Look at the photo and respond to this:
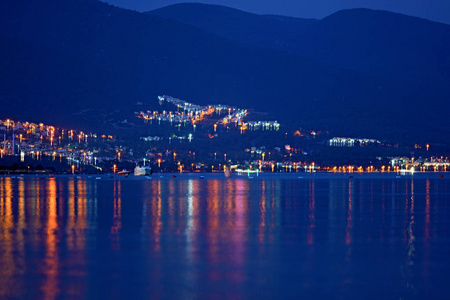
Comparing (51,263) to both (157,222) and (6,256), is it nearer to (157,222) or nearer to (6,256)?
(6,256)

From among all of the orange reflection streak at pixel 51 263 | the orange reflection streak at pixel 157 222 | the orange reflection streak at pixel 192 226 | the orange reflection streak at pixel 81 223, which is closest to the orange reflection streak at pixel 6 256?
the orange reflection streak at pixel 51 263

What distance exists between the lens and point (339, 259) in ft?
70.6

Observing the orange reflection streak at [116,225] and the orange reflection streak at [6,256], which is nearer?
the orange reflection streak at [6,256]

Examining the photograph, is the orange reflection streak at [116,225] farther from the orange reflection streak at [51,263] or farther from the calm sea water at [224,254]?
the orange reflection streak at [51,263]

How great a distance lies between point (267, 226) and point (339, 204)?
51.8 ft

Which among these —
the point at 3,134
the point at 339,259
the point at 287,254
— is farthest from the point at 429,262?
the point at 3,134

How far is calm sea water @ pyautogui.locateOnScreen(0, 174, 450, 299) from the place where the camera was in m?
17.1

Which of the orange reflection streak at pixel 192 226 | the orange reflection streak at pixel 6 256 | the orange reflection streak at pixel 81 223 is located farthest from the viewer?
the orange reflection streak at pixel 81 223

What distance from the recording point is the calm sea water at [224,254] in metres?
17.1

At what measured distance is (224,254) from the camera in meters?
22.3

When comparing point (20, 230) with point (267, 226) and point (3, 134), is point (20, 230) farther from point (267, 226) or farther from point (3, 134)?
point (3, 134)

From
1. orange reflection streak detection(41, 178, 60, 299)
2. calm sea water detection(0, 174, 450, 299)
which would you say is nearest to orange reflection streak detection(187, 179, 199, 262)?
calm sea water detection(0, 174, 450, 299)

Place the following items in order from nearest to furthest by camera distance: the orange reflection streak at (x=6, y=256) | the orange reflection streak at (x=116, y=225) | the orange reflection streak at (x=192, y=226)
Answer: the orange reflection streak at (x=6, y=256) < the orange reflection streak at (x=192, y=226) < the orange reflection streak at (x=116, y=225)

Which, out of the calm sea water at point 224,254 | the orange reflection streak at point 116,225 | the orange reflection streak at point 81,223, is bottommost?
the calm sea water at point 224,254
